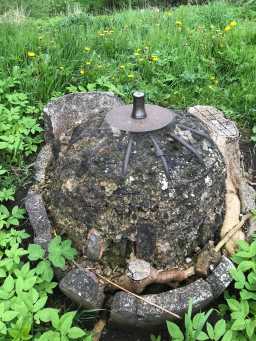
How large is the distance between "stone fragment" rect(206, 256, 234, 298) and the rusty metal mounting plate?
3.13ft

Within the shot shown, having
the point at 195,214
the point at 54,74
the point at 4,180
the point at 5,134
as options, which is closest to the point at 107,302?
the point at 195,214

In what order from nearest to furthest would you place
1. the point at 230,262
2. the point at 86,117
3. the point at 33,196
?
the point at 230,262 < the point at 33,196 < the point at 86,117

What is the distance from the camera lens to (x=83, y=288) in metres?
2.45

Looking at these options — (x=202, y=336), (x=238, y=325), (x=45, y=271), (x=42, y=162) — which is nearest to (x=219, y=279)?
(x=238, y=325)

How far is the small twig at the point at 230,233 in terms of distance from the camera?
2.75 meters

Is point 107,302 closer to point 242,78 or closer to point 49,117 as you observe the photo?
point 49,117

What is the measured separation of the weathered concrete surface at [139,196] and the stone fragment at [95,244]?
3cm

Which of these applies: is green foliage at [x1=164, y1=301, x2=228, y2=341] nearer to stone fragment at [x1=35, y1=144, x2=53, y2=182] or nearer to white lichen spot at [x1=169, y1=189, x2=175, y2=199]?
white lichen spot at [x1=169, y1=189, x2=175, y2=199]

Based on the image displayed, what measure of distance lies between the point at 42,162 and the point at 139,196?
1086 mm

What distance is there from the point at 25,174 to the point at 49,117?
54 cm

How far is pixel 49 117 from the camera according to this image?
3346 mm

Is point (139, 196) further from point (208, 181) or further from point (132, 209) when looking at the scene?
point (208, 181)

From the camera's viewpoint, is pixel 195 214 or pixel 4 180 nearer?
pixel 195 214

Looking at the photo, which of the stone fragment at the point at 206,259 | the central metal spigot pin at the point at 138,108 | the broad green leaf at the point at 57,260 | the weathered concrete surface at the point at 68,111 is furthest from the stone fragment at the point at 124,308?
the weathered concrete surface at the point at 68,111
